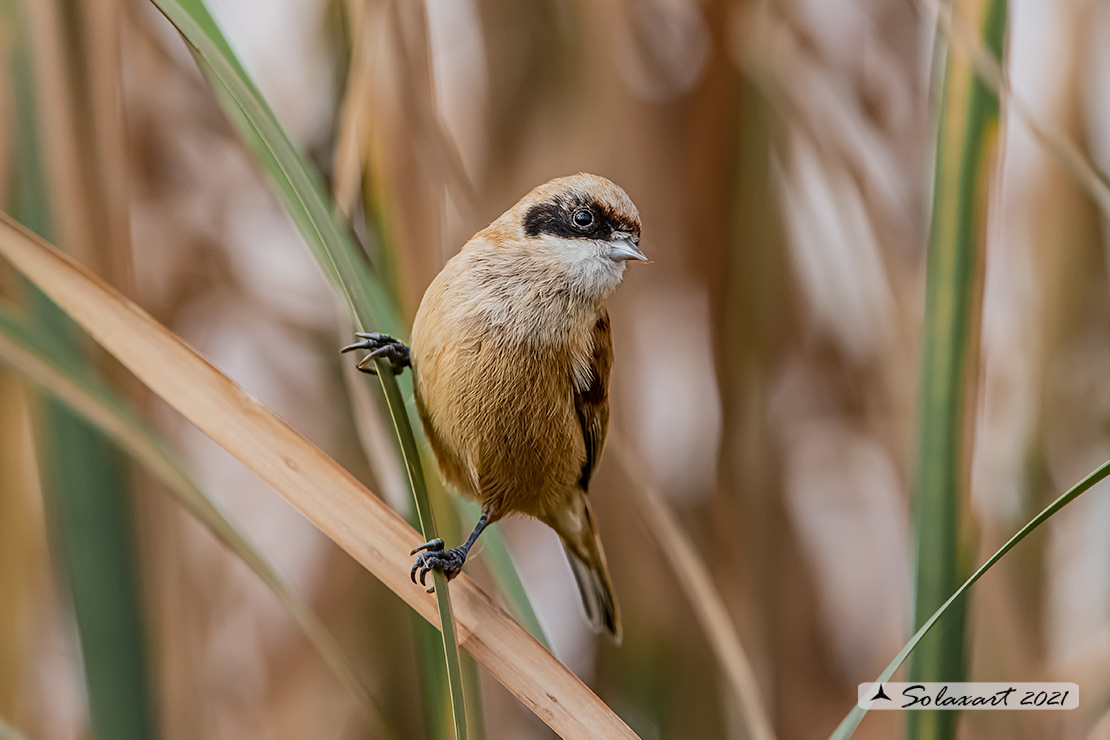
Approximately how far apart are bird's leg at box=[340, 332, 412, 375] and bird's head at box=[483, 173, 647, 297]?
152 mm

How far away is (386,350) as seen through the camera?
0.71 meters

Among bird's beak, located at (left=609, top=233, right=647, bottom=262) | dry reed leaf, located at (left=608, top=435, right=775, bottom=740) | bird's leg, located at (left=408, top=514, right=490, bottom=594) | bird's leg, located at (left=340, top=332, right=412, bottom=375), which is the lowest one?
dry reed leaf, located at (left=608, top=435, right=775, bottom=740)

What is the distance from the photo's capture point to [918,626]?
0.69 metres

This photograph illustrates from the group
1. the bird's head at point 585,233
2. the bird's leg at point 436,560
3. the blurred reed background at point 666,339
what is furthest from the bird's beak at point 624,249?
the bird's leg at point 436,560

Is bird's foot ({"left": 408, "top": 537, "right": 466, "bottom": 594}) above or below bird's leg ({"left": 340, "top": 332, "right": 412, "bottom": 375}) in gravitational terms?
below

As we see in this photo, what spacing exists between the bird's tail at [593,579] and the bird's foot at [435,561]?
184 millimetres

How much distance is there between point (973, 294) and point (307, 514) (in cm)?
63

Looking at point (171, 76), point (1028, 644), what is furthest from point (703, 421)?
point (171, 76)

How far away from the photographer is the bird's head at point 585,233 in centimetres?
69

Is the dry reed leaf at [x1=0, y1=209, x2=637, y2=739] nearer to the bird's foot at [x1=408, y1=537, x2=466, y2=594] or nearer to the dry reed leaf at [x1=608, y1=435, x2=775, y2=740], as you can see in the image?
the bird's foot at [x1=408, y1=537, x2=466, y2=594]

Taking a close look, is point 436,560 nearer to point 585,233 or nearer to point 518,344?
point 518,344

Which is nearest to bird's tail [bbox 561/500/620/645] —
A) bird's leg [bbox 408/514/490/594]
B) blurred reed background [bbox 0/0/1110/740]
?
blurred reed background [bbox 0/0/1110/740]

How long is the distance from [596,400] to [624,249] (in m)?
0.17

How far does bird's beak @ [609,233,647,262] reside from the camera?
0.67 m
